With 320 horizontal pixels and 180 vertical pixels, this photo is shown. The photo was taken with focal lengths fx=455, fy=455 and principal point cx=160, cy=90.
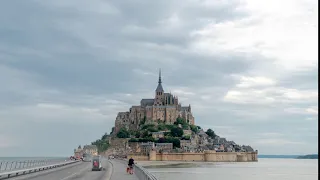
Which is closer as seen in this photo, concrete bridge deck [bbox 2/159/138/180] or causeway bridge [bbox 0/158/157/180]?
causeway bridge [bbox 0/158/157/180]

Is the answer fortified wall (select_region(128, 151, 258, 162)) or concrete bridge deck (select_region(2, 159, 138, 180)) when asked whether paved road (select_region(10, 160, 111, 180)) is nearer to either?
concrete bridge deck (select_region(2, 159, 138, 180))

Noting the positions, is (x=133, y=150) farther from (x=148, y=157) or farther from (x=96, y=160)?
(x=96, y=160)

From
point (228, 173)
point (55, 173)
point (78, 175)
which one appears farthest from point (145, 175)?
point (228, 173)

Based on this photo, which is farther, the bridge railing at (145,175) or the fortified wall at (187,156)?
the fortified wall at (187,156)

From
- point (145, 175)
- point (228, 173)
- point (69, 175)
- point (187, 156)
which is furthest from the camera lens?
point (187, 156)

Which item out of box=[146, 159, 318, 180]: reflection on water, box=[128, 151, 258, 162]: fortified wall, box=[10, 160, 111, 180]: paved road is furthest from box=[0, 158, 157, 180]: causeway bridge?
box=[128, 151, 258, 162]: fortified wall

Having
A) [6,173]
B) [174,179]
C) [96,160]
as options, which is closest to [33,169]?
[96,160]

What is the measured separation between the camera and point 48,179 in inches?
1329

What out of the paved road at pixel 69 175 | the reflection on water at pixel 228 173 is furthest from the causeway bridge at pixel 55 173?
the reflection on water at pixel 228 173

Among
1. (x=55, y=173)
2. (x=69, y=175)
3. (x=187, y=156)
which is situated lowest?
(x=69, y=175)

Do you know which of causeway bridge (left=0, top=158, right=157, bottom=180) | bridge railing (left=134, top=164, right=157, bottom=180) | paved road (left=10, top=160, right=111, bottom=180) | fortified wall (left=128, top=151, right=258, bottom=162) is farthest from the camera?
fortified wall (left=128, top=151, right=258, bottom=162)

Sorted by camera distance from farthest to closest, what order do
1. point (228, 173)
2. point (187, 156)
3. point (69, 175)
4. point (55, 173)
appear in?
point (187, 156) → point (228, 173) → point (55, 173) → point (69, 175)

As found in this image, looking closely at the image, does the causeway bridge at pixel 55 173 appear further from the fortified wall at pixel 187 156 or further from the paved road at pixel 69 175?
the fortified wall at pixel 187 156

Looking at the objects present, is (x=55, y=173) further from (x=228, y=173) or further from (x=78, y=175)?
(x=228, y=173)
